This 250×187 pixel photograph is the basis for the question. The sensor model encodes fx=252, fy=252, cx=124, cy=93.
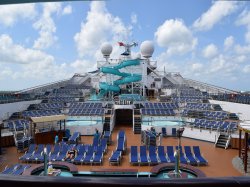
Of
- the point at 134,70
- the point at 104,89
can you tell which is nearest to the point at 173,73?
the point at 134,70

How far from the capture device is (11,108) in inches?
579

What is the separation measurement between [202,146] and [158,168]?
4147mm

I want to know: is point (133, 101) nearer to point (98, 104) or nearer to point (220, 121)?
point (98, 104)

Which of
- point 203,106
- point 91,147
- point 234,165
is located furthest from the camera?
point 203,106

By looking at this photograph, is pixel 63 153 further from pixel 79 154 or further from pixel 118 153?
pixel 118 153

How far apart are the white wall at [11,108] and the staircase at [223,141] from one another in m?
10.9

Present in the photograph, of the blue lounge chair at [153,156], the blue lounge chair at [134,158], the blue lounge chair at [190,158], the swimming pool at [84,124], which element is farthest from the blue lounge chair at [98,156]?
the swimming pool at [84,124]

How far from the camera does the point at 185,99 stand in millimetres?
18000

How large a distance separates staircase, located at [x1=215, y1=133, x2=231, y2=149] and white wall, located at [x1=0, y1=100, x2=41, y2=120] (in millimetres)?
10880

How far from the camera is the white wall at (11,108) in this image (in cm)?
1384

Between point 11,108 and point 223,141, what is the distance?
11591mm

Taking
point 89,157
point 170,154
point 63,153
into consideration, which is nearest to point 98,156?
point 89,157

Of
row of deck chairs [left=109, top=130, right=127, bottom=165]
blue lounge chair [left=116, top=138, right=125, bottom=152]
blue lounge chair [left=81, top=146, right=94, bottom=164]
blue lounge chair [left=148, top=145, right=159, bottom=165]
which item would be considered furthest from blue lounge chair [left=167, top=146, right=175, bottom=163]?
blue lounge chair [left=81, top=146, right=94, bottom=164]

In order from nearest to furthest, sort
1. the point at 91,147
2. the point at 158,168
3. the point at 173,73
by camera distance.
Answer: the point at 158,168
the point at 91,147
the point at 173,73
